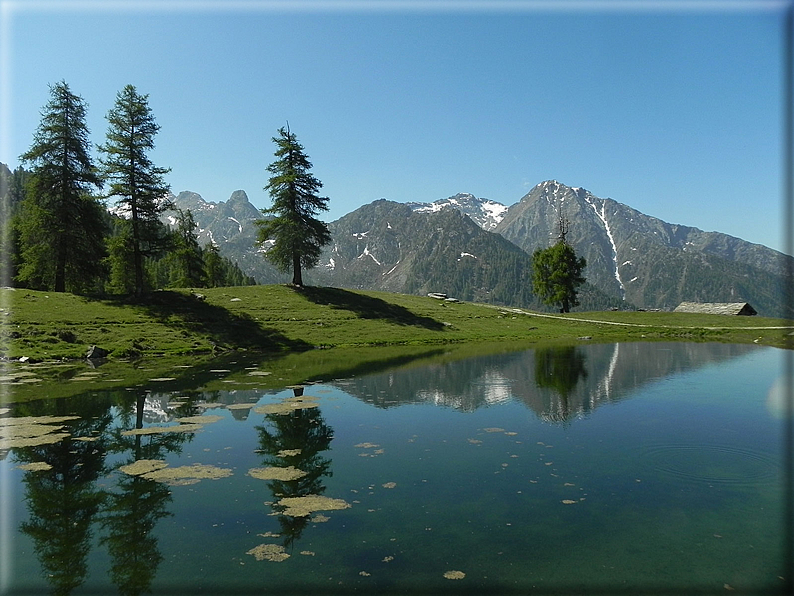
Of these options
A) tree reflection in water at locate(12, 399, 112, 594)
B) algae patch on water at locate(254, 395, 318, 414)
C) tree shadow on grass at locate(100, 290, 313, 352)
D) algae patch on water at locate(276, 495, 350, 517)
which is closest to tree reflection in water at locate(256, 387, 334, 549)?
algae patch on water at locate(276, 495, 350, 517)

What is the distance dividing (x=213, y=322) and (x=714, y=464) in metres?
49.3

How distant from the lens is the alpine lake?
29.5 feet

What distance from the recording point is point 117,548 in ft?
33.2

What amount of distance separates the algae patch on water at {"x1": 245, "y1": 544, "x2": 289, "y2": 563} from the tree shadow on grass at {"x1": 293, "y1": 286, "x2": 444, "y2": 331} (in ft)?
178

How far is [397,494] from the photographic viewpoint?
1283cm

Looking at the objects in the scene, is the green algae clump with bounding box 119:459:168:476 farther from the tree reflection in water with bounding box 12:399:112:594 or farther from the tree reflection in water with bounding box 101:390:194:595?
the tree reflection in water with bounding box 12:399:112:594

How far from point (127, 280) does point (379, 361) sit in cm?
7610

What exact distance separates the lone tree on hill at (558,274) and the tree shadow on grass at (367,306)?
123 feet

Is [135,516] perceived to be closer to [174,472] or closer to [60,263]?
[174,472]

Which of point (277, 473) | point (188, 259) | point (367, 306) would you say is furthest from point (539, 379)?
point (188, 259)

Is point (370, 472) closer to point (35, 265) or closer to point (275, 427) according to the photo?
point (275, 427)

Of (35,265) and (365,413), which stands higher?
(35,265)

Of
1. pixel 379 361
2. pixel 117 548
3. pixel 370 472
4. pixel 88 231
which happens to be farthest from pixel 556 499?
pixel 88 231

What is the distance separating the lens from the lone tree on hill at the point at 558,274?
9500 cm
